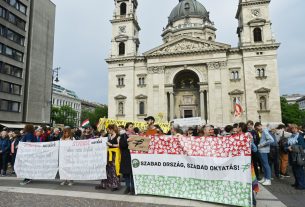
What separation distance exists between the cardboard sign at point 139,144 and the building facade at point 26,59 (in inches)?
1346

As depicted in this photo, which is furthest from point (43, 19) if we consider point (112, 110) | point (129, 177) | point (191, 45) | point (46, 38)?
point (129, 177)

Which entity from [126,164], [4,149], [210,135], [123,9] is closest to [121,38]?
[123,9]

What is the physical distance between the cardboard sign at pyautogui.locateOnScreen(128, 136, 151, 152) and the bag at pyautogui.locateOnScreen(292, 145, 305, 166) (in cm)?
495

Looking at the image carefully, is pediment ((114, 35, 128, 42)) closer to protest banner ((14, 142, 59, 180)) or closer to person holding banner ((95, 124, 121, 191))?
protest banner ((14, 142, 59, 180))

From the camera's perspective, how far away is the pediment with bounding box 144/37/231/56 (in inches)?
1633

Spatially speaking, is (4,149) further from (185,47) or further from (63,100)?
(63,100)

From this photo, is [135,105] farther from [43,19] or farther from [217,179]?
[217,179]

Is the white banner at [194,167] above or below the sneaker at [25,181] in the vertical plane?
above

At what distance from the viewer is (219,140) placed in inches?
250

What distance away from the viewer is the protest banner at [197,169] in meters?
6.01

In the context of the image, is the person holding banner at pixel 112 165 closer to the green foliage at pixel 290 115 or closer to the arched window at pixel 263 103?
the arched window at pixel 263 103

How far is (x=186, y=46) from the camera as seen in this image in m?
42.7

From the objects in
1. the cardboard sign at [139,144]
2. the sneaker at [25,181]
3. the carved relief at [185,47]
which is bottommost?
the sneaker at [25,181]

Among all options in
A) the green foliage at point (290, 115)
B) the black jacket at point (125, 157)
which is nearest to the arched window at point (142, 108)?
the black jacket at point (125, 157)
